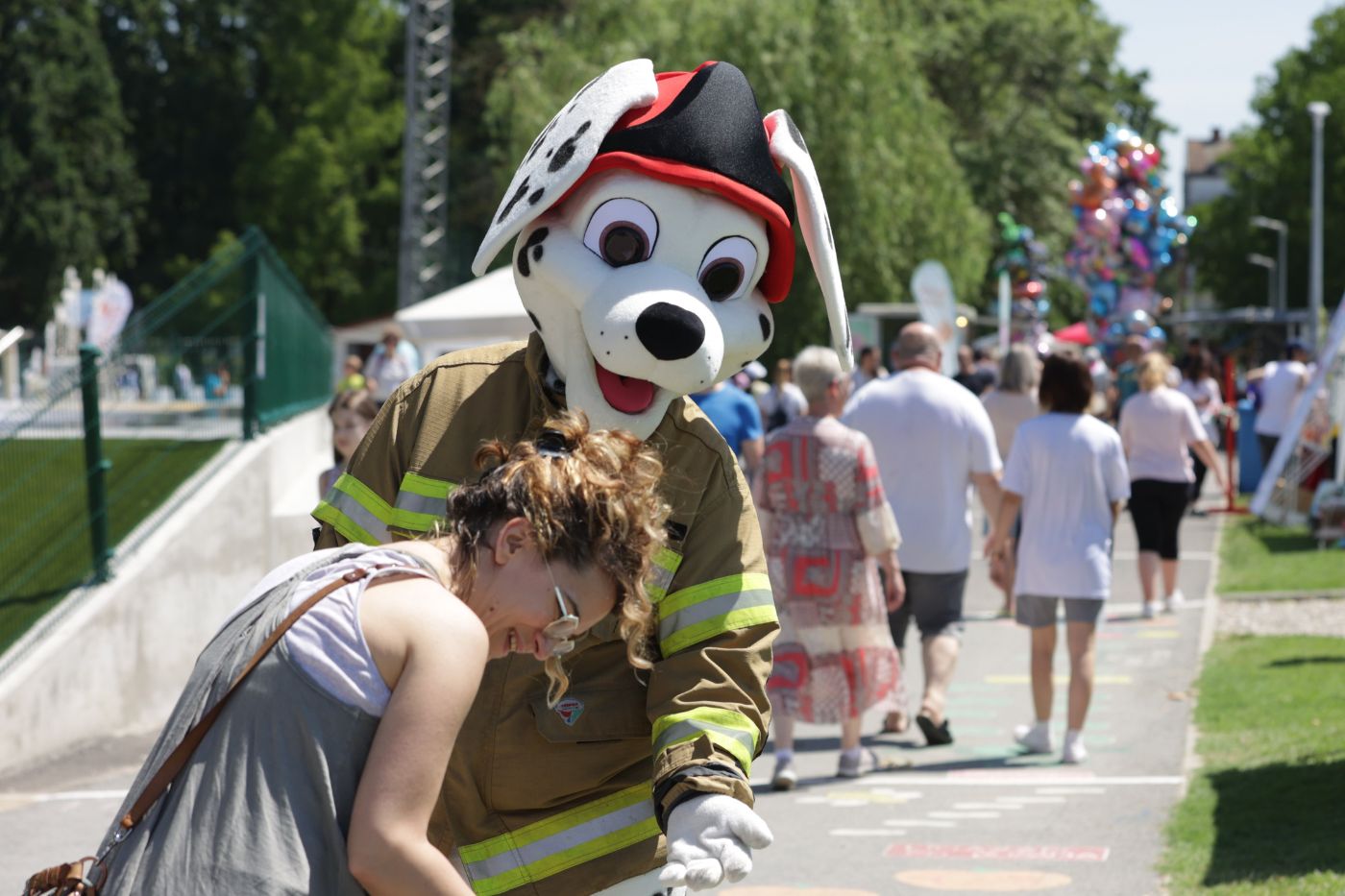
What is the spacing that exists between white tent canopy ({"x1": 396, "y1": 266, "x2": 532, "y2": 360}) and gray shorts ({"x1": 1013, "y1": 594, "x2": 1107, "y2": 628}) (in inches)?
225

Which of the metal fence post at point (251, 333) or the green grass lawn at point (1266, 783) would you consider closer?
the green grass lawn at point (1266, 783)

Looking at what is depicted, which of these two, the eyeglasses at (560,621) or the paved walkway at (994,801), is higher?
the eyeglasses at (560,621)

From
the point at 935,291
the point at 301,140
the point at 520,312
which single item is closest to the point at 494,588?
the point at 520,312

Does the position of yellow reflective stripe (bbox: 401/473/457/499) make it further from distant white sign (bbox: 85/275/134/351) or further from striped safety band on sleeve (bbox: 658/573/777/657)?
distant white sign (bbox: 85/275/134/351)

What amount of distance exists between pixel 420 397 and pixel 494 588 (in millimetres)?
975

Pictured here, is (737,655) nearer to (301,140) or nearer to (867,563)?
(867,563)

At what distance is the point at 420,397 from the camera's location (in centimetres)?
344

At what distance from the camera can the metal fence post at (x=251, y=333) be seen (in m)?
11.2

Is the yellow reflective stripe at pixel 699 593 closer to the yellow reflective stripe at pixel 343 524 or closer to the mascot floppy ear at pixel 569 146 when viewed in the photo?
the yellow reflective stripe at pixel 343 524

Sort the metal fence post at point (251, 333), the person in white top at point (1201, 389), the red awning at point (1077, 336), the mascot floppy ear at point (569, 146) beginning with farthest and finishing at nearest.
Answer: the red awning at point (1077, 336), the person in white top at point (1201, 389), the metal fence post at point (251, 333), the mascot floppy ear at point (569, 146)

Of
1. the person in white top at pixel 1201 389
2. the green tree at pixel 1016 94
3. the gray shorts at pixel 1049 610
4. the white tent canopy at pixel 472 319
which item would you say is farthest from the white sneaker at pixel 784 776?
the green tree at pixel 1016 94

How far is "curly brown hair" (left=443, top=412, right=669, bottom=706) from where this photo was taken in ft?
8.36

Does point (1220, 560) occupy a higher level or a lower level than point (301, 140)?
lower

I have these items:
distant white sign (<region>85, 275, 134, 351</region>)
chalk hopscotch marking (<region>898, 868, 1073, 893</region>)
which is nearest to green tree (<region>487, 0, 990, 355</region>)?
distant white sign (<region>85, 275, 134, 351</region>)
